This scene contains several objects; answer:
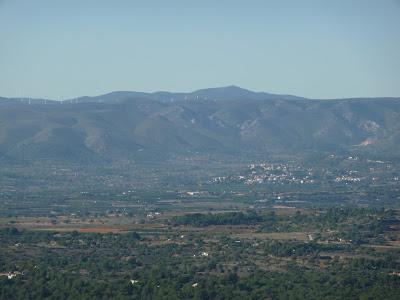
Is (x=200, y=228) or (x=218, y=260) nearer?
(x=218, y=260)

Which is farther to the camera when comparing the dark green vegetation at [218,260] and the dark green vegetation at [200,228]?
the dark green vegetation at [200,228]

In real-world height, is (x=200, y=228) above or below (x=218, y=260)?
below

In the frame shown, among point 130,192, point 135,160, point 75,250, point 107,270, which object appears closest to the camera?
point 107,270

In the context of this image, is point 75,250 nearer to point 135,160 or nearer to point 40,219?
point 40,219

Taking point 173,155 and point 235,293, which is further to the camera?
point 173,155

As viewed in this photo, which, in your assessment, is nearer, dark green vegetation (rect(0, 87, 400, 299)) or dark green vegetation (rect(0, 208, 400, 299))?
dark green vegetation (rect(0, 208, 400, 299))

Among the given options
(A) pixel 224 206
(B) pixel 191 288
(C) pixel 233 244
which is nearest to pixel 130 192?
(A) pixel 224 206

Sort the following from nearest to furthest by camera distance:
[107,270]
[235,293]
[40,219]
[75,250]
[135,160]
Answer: [235,293]
[107,270]
[75,250]
[40,219]
[135,160]
